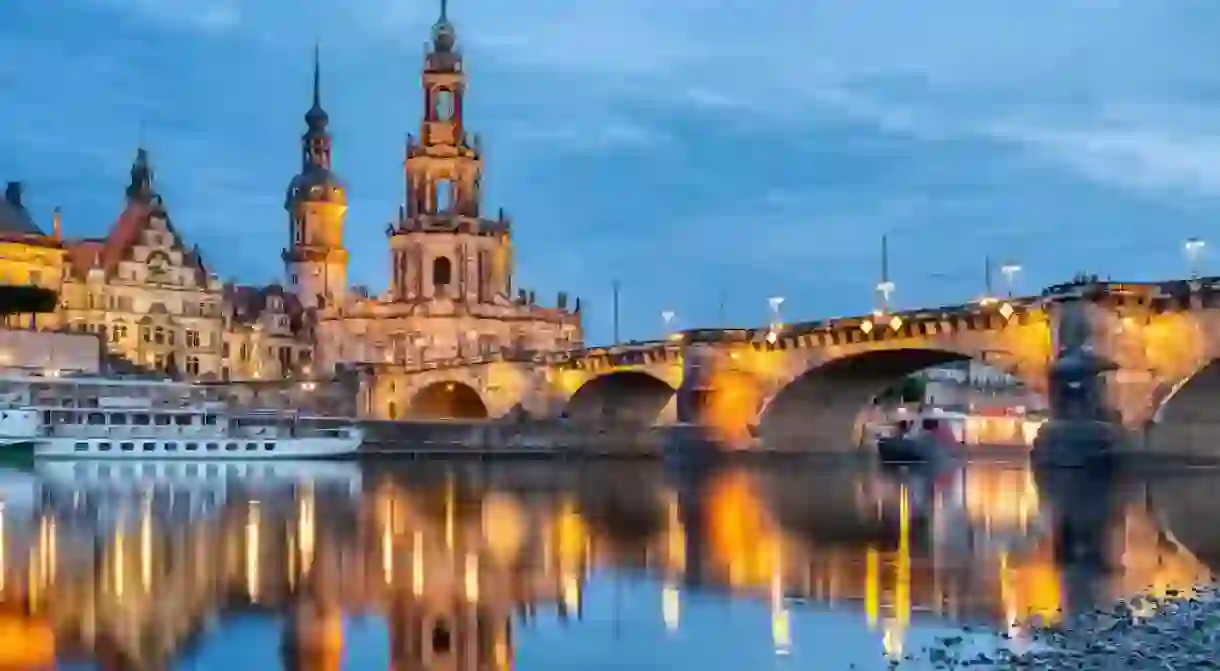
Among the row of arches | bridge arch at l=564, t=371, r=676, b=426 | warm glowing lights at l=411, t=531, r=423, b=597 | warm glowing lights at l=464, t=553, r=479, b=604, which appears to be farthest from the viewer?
bridge arch at l=564, t=371, r=676, b=426

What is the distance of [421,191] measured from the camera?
126 m

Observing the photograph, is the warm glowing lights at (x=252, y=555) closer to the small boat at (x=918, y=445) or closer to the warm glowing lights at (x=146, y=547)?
the warm glowing lights at (x=146, y=547)

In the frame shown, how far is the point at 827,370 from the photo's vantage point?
246 ft

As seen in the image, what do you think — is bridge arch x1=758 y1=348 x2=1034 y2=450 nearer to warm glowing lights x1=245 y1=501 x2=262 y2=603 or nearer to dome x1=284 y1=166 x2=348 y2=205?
warm glowing lights x1=245 y1=501 x2=262 y2=603

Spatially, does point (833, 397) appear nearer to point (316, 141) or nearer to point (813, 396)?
point (813, 396)

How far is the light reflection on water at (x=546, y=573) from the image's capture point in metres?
15.4

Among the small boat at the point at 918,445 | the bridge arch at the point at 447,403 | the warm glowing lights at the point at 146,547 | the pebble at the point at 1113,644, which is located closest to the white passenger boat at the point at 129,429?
the small boat at the point at 918,445

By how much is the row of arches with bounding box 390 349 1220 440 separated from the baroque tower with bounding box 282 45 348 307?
1715 inches

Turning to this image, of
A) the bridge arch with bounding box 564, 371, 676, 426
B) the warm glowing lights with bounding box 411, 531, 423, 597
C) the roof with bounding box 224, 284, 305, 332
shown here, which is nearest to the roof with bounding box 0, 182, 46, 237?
the roof with bounding box 224, 284, 305, 332

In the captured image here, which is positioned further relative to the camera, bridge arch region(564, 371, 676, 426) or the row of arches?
bridge arch region(564, 371, 676, 426)

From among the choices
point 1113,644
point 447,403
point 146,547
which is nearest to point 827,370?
point 447,403

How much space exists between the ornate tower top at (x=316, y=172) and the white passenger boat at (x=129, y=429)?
58135 millimetres

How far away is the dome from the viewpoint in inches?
5502

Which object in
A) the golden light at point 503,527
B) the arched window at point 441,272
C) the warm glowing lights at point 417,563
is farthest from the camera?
the arched window at point 441,272
